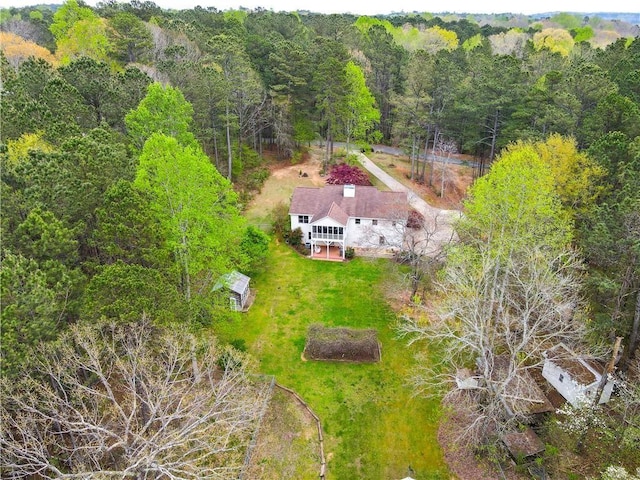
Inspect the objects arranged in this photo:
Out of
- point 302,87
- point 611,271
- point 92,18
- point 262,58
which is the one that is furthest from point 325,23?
point 611,271

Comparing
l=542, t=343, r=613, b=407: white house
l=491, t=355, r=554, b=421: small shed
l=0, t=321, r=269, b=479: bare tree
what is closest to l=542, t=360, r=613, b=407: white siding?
l=542, t=343, r=613, b=407: white house

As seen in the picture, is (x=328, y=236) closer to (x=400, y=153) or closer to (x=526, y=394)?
(x=526, y=394)

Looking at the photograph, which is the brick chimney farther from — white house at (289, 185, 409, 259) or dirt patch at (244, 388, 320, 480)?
dirt patch at (244, 388, 320, 480)

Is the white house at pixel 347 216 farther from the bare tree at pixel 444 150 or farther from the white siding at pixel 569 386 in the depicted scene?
the white siding at pixel 569 386

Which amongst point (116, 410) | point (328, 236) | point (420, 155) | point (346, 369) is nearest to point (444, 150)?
point (420, 155)

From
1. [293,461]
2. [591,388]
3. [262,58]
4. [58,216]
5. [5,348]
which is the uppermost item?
[262,58]

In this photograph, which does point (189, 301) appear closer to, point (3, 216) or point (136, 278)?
point (136, 278)
